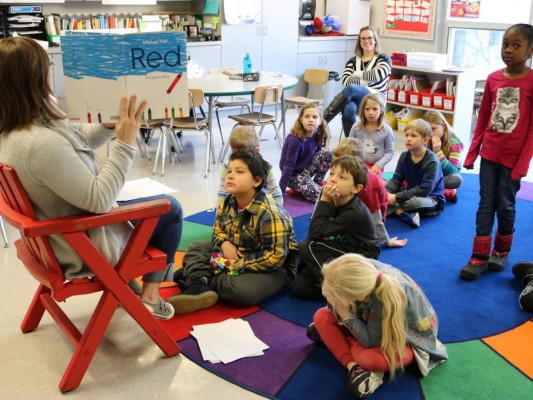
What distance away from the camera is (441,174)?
418 cm

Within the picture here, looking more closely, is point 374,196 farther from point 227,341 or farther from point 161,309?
point 161,309

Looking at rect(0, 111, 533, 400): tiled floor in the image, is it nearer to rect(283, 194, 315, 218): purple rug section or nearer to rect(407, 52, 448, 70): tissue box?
rect(283, 194, 315, 218): purple rug section

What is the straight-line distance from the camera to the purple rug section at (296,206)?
13.7 feet

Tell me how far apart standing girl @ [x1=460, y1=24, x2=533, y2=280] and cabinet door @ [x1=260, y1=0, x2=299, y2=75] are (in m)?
4.71

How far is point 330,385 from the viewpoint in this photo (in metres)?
2.32

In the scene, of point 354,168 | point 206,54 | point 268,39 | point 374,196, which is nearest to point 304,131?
point 374,196

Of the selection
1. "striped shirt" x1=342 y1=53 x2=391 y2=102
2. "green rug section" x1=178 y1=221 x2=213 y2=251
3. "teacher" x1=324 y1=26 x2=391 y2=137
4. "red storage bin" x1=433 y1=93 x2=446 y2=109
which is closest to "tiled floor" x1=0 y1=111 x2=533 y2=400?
"green rug section" x1=178 y1=221 x2=213 y2=251

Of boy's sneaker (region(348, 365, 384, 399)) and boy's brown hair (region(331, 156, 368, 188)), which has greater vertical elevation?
boy's brown hair (region(331, 156, 368, 188))

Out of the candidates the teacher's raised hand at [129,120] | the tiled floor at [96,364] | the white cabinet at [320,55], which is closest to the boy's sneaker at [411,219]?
the tiled floor at [96,364]

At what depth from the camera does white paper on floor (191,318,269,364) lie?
2.51 meters

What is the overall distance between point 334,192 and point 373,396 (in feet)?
3.21

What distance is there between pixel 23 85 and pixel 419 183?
2.82 m

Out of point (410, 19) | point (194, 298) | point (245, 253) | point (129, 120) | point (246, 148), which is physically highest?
point (410, 19)

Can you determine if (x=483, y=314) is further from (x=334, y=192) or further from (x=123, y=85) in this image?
(x=123, y=85)
